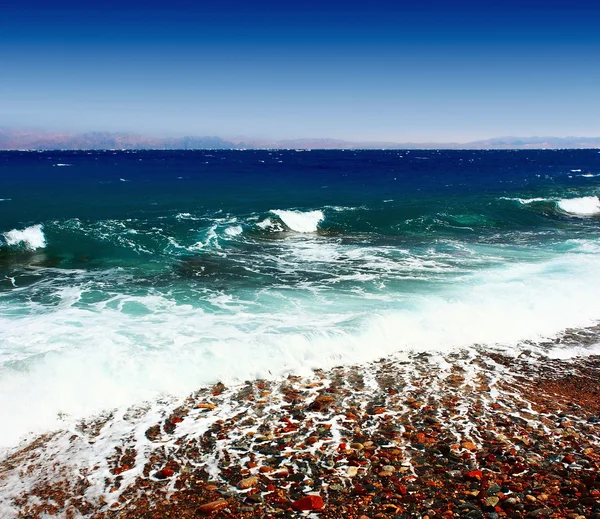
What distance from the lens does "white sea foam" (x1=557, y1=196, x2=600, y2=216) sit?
129 ft

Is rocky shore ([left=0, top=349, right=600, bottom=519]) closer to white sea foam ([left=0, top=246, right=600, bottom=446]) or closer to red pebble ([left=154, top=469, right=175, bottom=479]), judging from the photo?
red pebble ([left=154, top=469, right=175, bottom=479])

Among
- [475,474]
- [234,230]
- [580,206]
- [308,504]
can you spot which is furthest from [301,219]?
[308,504]

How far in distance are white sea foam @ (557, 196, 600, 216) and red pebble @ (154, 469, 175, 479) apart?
41005 mm

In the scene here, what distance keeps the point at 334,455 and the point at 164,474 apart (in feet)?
8.65

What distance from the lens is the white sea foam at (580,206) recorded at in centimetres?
3919

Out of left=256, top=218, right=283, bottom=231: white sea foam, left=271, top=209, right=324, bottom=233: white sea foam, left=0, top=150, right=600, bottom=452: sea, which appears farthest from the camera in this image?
left=271, top=209, right=324, bottom=233: white sea foam

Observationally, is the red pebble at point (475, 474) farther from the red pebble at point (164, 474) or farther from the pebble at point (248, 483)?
the red pebble at point (164, 474)

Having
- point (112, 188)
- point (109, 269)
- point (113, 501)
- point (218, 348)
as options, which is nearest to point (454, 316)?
point (218, 348)

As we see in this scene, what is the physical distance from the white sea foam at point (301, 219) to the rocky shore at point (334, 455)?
848 inches

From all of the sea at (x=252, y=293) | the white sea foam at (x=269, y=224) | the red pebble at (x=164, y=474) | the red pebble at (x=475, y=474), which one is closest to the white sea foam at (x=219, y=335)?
the sea at (x=252, y=293)

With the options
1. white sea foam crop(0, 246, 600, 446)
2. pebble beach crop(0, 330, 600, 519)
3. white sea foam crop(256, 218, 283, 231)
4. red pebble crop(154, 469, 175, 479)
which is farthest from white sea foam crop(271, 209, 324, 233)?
red pebble crop(154, 469, 175, 479)

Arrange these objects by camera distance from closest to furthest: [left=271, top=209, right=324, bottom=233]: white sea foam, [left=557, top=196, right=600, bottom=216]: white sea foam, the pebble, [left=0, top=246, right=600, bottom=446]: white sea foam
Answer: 1. the pebble
2. [left=0, top=246, right=600, bottom=446]: white sea foam
3. [left=271, top=209, right=324, bottom=233]: white sea foam
4. [left=557, top=196, right=600, bottom=216]: white sea foam

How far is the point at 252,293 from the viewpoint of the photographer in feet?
55.1

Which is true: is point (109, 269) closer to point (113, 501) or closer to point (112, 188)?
point (113, 501)
